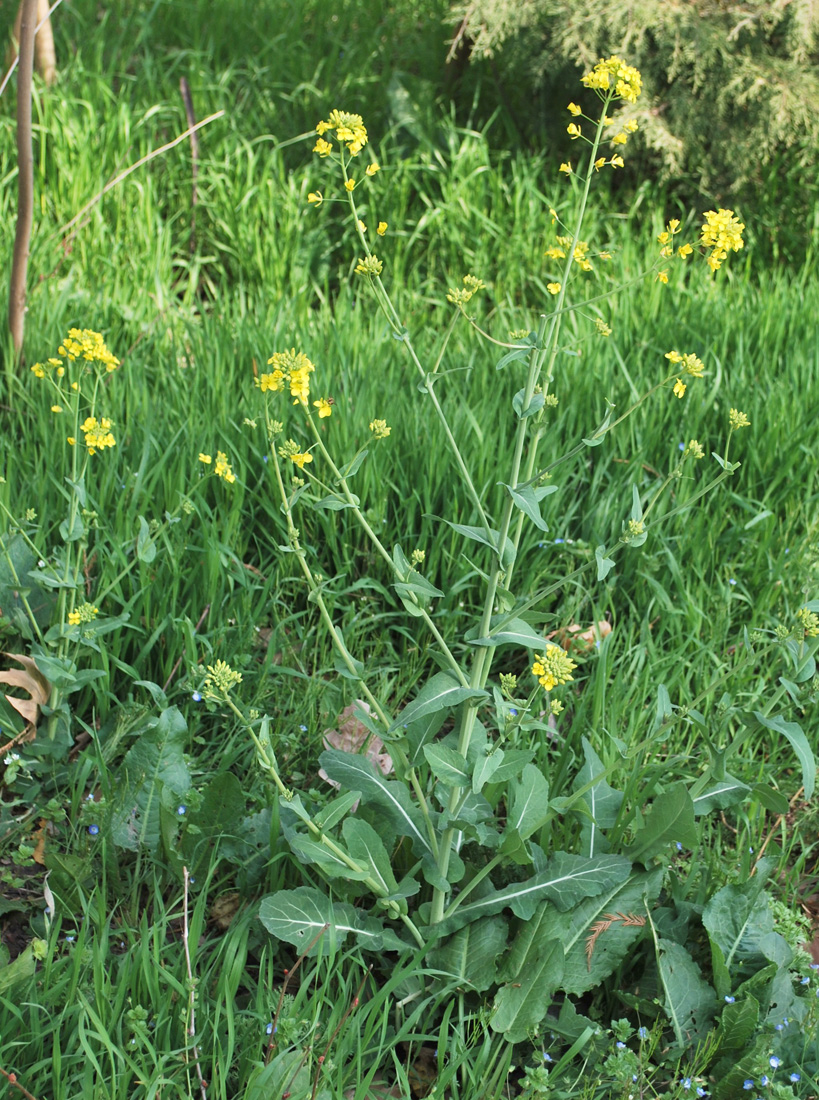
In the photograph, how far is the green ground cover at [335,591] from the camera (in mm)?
1461

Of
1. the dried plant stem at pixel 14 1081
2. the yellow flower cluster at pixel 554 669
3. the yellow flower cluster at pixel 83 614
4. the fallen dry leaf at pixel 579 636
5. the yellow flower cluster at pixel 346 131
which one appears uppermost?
the yellow flower cluster at pixel 346 131

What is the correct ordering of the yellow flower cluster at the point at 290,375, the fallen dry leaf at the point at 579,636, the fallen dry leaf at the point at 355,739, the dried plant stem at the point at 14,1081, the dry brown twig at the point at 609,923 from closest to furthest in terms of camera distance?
1. the dried plant stem at the point at 14,1081
2. the yellow flower cluster at the point at 290,375
3. the dry brown twig at the point at 609,923
4. the fallen dry leaf at the point at 355,739
5. the fallen dry leaf at the point at 579,636

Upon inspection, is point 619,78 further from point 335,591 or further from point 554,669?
point 335,591

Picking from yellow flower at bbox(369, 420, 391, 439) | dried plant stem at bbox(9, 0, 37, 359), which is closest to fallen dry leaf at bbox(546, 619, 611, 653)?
yellow flower at bbox(369, 420, 391, 439)

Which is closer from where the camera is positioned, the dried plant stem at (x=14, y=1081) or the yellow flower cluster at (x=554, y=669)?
the dried plant stem at (x=14, y=1081)

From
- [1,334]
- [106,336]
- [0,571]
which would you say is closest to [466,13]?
[106,336]

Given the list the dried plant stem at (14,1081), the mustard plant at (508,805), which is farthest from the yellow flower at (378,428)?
the dried plant stem at (14,1081)

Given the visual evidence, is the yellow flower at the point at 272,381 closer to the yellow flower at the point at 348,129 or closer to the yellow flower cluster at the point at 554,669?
the yellow flower at the point at 348,129

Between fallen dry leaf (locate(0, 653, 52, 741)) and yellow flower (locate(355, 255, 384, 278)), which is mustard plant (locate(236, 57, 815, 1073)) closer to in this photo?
yellow flower (locate(355, 255, 384, 278))

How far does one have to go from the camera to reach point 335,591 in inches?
87.3

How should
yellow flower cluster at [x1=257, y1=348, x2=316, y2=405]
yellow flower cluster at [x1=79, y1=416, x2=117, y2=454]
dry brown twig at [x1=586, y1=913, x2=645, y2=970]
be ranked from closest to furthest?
yellow flower cluster at [x1=257, y1=348, x2=316, y2=405]
dry brown twig at [x1=586, y1=913, x2=645, y2=970]
yellow flower cluster at [x1=79, y1=416, x2=117, y2=454]

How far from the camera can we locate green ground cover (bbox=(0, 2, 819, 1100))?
57.5 inches

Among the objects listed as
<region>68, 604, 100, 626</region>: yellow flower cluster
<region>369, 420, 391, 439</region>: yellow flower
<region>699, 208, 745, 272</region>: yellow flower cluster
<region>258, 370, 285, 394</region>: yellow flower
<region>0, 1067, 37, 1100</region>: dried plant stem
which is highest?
<region>699, 208, 745, 272</region>: yellow flower cluster

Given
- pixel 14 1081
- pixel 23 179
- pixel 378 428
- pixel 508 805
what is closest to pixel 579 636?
pixel 508 805
